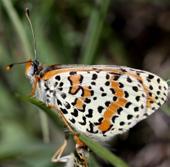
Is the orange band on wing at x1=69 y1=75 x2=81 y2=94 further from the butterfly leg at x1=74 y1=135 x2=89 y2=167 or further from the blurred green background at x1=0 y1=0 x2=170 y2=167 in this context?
the blurred green background at x1=0 y1=0 x2=170 y2=167

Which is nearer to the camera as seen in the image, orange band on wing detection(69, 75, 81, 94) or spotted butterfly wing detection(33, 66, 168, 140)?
spotted butterfly wing detection(33, 66, 168, 140)

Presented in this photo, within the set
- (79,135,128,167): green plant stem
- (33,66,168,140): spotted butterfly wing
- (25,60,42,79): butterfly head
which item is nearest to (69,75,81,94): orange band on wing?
(33,66,168,140): spotted butterfly wing

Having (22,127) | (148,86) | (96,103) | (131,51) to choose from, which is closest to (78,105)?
(96,103)

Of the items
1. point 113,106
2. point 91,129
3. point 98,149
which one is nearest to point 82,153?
point 91,129

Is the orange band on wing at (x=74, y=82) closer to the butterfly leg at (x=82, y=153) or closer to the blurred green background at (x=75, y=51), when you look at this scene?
the butterfly leg at (x=82, y=153)

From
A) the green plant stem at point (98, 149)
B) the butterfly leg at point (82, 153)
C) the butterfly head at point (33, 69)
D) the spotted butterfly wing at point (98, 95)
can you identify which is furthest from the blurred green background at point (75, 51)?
the green plant stem at point (98, 149)
